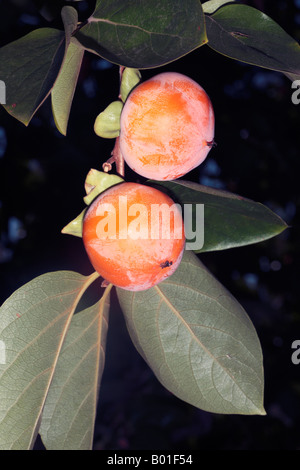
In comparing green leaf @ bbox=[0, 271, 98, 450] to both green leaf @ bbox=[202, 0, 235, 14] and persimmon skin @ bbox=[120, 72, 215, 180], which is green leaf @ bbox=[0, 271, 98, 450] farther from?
green leaf @ bbox=[202, 0, 235, 14]

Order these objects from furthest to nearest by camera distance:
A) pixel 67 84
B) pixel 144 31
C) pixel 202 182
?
pixel 202 182 → pixel 67 84 → pixel 144 31

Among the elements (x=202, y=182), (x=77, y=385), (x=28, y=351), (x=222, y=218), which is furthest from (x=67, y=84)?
(x=202, y=182)

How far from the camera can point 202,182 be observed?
219 cm

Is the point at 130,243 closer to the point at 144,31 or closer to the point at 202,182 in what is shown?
the point at 144,31

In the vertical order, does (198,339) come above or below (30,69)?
below

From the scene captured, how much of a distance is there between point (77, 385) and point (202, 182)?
123cm

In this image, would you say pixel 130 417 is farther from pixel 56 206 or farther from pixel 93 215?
pixel 93 215

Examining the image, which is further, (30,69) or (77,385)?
(77,385)

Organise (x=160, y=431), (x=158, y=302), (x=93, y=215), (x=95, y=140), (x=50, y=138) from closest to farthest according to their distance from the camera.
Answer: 1. (x=93, y=215)
2. (x=158, y=302)
3. (x=95, y=140)
4. (x=50, y=138)
5. (x=160, y=431)

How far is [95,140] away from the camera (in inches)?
78.5

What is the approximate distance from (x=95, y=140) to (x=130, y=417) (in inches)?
61.4

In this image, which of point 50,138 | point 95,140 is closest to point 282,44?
point 95,140

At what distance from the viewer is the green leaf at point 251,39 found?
0.89 meters

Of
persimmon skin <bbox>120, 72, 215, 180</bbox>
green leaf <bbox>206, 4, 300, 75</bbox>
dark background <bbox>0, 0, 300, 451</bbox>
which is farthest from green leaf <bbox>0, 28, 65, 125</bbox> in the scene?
dark background <bbox>0, 0, 300, 451</bbox>
